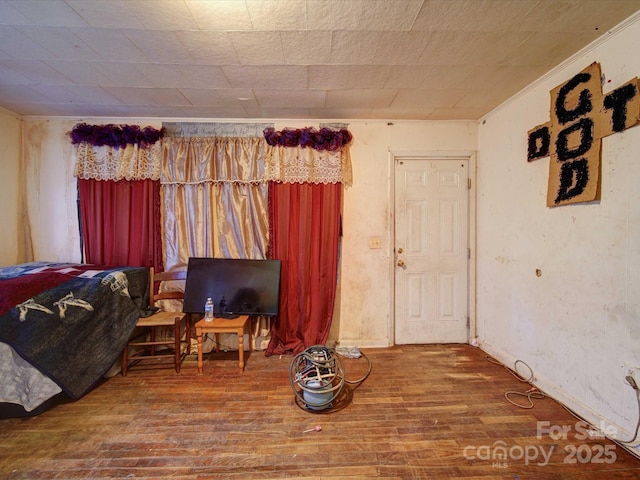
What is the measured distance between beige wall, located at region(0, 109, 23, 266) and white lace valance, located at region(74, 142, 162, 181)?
619 millimetres

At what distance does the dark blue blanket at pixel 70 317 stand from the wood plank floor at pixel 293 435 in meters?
0.29

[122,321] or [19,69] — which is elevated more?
[19,69]

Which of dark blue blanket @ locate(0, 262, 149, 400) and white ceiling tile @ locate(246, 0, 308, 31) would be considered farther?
dark blue blanket @ locate(0, 262, 149, 400)

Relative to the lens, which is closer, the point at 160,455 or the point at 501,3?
the point at 501,3

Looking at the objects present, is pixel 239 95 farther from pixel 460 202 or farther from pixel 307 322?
pixel 460 202

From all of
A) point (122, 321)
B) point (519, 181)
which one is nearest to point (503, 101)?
point (519, 181)

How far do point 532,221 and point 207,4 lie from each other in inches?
110

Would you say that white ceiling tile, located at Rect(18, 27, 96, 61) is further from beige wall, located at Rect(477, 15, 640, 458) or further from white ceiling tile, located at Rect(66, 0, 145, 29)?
beige wall, located at Rect(477, 15, 640, 458)

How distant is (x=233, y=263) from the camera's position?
8.76ft

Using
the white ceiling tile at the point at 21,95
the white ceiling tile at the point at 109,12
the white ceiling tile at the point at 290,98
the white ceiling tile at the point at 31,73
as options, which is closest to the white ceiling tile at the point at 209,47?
the white ceiling tile at the point at 109,12

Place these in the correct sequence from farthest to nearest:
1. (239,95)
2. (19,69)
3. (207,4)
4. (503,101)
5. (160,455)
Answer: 1. (503,101)
2. (239,95)
3. (19,69)
4. (160,455)
5. (207,4)

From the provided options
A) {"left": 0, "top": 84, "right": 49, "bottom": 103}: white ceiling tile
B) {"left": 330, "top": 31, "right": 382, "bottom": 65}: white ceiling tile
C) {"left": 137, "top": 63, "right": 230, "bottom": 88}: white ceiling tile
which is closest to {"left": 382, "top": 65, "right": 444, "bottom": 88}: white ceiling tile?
{"left": 330, "top": 31, "right": 382, "bottom": 65}: white ceiling tile

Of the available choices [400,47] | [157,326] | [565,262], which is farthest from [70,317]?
[565,262]

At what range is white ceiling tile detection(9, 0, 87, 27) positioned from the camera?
1.41m
